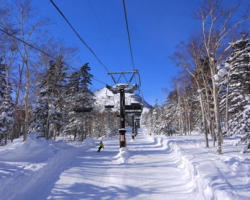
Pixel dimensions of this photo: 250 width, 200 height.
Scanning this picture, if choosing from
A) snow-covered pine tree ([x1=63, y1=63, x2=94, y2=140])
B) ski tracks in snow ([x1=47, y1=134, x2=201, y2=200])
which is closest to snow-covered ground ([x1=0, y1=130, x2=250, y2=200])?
ski tracks in snow ([x1=47, y1=134, x2=201, y2=200])

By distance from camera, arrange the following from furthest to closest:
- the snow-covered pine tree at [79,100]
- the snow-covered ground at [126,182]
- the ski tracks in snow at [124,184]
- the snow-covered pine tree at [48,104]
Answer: the snow-covered pine tree at [79,100] < the snow-covered pine tree at [48,104] < the ski tracks in snow at [124,184] < the snow-covered ground at [126,182]

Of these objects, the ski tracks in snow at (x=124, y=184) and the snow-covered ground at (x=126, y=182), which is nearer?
the snow-covered ground at (x=126, y=182)

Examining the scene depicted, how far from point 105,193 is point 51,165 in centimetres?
374

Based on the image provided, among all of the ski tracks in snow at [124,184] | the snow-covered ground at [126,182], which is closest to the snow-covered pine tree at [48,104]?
the snow-covered ground at [126,182]

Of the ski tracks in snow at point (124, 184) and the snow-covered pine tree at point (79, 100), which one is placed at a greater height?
the snow-covered pine tree at point (79, 100)

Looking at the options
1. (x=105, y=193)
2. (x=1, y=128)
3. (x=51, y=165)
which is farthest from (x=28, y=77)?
(x=105, y=193)

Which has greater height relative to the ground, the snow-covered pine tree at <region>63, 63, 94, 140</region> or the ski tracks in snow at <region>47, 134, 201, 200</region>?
the snow-covered pine tree at <region>63, 63, 94, 140</region>

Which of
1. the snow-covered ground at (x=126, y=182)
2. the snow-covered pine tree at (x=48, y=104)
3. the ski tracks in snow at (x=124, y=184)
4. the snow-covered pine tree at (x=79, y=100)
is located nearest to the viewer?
the snow-covered ground at (x=126, y=182)

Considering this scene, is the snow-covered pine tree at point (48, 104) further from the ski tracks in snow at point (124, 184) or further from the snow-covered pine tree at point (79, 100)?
the ski tracks in snow at point (124, 184)

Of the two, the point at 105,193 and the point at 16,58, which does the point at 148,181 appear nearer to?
the point at 105,193

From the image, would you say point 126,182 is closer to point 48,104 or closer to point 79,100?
point 48,104

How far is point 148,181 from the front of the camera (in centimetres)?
Answer: 636

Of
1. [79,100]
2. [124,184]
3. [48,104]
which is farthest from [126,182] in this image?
[79,100]

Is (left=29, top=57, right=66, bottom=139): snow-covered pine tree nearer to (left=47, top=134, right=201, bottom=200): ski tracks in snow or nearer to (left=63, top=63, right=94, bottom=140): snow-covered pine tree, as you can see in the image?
(left=63, top=63, right=94, bottom=140): snow-covered pine tree
